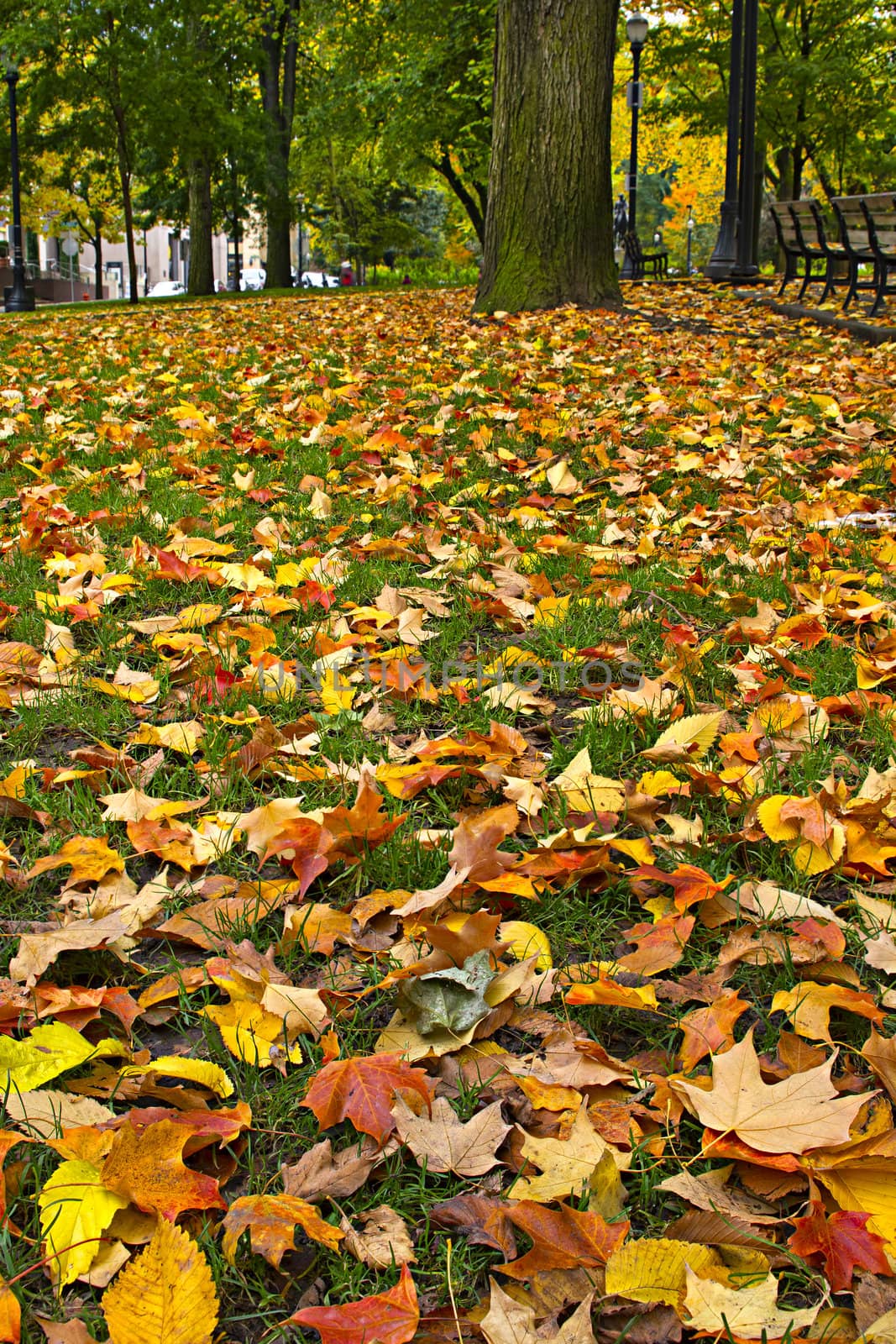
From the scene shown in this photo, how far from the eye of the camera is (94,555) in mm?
3701

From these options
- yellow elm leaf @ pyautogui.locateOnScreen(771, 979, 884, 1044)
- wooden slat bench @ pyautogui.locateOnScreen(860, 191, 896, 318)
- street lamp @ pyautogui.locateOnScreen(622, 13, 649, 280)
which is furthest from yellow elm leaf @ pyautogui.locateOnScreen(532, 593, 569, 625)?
street lamp @ pyautogui.locateOnScreen(622, 13, 649, 280)

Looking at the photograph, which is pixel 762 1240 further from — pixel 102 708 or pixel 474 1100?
pixel 102 708

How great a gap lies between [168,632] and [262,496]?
1.60m

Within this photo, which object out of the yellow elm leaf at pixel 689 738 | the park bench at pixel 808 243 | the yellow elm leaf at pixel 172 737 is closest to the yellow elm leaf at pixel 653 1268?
the yellow elm leaf at pixel 689 738

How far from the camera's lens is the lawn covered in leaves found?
122 cm

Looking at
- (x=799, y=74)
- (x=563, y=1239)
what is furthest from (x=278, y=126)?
(x=563, y=1239)

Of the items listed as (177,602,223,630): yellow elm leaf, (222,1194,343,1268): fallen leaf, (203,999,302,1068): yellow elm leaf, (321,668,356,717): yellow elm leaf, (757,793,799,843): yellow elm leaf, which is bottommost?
(222,1194,343,1268): fallen leaf

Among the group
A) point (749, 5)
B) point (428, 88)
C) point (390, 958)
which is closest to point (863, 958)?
point (390, 958)

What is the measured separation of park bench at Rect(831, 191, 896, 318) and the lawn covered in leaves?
7.06m

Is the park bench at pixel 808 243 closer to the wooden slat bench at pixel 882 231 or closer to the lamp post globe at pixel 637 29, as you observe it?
the wooden slat bench at pixel 882 231

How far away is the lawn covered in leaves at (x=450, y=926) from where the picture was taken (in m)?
1.22

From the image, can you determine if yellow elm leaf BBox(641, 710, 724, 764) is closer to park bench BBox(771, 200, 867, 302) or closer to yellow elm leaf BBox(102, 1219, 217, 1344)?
yellow elm leaf BBox(102, 1219, 217, 1344)

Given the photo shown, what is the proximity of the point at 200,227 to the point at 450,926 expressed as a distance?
24.1 metres

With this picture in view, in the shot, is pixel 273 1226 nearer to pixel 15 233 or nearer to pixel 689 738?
pixel 689 738
